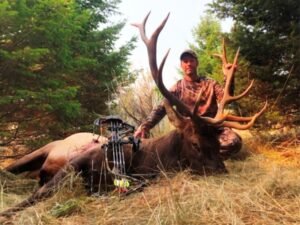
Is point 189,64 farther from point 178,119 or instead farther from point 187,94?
point 178,119

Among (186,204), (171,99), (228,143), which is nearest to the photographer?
(186,204)

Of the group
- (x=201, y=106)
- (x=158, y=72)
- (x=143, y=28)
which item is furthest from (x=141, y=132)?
(x=143, y=28)

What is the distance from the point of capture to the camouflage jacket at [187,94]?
18.8 ft

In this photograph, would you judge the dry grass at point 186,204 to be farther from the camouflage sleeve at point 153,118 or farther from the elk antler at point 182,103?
the camouflage sleeve at point 153,118

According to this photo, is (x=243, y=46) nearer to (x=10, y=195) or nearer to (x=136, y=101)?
(x=136, y=101)

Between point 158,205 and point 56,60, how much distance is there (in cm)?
448

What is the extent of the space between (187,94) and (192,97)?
0.27 ft

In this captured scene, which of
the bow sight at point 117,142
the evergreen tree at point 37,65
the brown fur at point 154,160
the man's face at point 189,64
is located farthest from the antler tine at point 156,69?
the evergreen tree at point 37,65

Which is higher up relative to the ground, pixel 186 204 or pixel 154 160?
pixel 154 160

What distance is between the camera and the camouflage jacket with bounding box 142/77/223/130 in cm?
572

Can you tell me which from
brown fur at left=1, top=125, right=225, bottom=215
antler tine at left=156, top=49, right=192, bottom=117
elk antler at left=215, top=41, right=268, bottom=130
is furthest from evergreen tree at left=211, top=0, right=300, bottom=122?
brown fur at left=1, top=125, right=225, bottom=215

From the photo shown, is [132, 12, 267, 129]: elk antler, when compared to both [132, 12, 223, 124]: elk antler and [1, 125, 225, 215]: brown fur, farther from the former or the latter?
[1, 125, 225, 215]: brown fur

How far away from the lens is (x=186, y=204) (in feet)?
9.73

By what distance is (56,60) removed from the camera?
6953 mm
